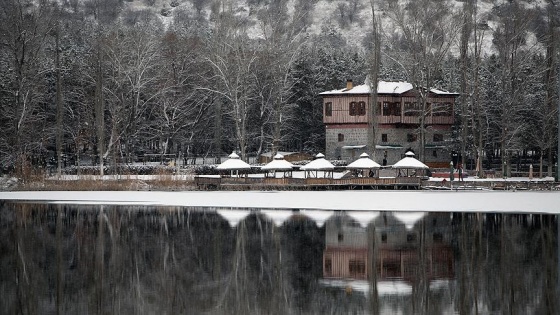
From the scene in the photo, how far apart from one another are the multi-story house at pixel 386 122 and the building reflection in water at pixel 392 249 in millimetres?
40632

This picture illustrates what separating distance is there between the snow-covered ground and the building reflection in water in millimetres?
5925

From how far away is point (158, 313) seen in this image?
14258 mm

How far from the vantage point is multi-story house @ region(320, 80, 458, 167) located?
7125 centimetres

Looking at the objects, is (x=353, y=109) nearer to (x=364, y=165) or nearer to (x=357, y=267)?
(x=364, y=165)

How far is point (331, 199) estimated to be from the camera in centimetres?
4244

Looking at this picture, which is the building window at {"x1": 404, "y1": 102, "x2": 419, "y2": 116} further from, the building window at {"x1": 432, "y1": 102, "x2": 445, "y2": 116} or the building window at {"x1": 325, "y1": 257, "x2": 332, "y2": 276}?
the building window at {"x1": 325, "y1": 257, "x2": 332, "y2": 276}

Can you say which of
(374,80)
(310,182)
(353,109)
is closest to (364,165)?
(310,182)

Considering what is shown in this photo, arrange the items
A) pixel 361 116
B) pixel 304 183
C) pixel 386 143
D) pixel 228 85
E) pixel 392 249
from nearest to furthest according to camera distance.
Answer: pixel 392 249
pixel 304 183
pixel 228 85
pixel 361 116
pixel 386 143

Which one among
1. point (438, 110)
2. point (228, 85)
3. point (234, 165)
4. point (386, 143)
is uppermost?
point (228, 85)

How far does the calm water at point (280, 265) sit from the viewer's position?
1489 centimetres

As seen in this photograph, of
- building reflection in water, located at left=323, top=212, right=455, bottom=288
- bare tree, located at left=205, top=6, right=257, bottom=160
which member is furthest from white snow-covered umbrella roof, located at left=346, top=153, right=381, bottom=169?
building reflection in water, located at left=323, top=212, right=455, bottom=288

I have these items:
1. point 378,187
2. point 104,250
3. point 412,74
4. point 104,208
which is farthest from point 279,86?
point 104,250

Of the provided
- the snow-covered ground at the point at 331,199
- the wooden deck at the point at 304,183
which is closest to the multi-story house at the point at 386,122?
the wooden deck at the point at 304,183

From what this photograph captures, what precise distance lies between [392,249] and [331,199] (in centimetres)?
2058
